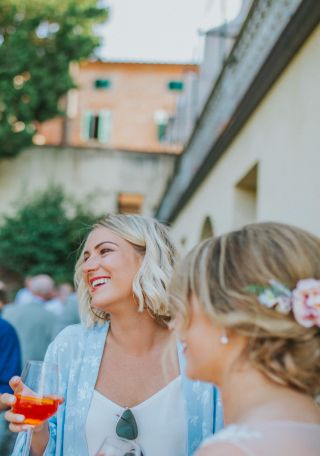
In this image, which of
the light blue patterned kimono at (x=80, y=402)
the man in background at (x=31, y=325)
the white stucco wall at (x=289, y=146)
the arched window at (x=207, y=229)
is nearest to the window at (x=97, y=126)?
the arched window at (x=207, y=229)

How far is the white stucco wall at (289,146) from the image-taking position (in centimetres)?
414

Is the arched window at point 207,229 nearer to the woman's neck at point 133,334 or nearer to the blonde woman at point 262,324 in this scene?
the woman's neck at point 133,334

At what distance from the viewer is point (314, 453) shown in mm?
1467

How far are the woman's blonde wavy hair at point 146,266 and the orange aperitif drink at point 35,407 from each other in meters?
0.70

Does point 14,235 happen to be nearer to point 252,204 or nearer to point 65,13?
point 65,13

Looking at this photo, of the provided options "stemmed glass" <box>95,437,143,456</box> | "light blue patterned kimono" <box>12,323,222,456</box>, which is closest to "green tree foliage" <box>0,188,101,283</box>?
"light blue patterned kimono" <box>12,323,222,456</box>

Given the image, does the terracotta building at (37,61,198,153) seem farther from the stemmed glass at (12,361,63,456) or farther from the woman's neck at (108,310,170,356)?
the stemmed glass at (12,361,63,456)

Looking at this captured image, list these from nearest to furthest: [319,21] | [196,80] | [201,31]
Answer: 1. [319,21]
2. [201,31]
3. [196,80]

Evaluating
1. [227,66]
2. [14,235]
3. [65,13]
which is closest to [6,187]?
[14,235]

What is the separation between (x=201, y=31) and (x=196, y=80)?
9.34 feet

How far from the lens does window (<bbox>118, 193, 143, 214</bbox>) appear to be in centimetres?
2161

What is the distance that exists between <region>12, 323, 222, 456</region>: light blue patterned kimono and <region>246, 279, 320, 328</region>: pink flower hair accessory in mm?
1116

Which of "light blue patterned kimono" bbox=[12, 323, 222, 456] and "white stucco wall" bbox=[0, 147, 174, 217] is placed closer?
"light blue patterned kimono" bbox=[12, 323, 222, 456]

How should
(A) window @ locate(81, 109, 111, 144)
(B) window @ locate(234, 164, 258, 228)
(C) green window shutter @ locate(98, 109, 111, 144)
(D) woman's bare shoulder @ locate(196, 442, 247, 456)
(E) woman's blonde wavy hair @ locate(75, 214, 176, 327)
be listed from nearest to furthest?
(D) woman's bare shoulder @ locate(196, 442, 247, 456) → (E) woman's blonde wavy hair @ locate(75, 214, 176, 327) → (B) window @ locate(234, 164, 258, 228) → (A) window @ locate(81, 109, 111, 144) → (C) green window shutter @ locate(98, 109, 111, 144)
